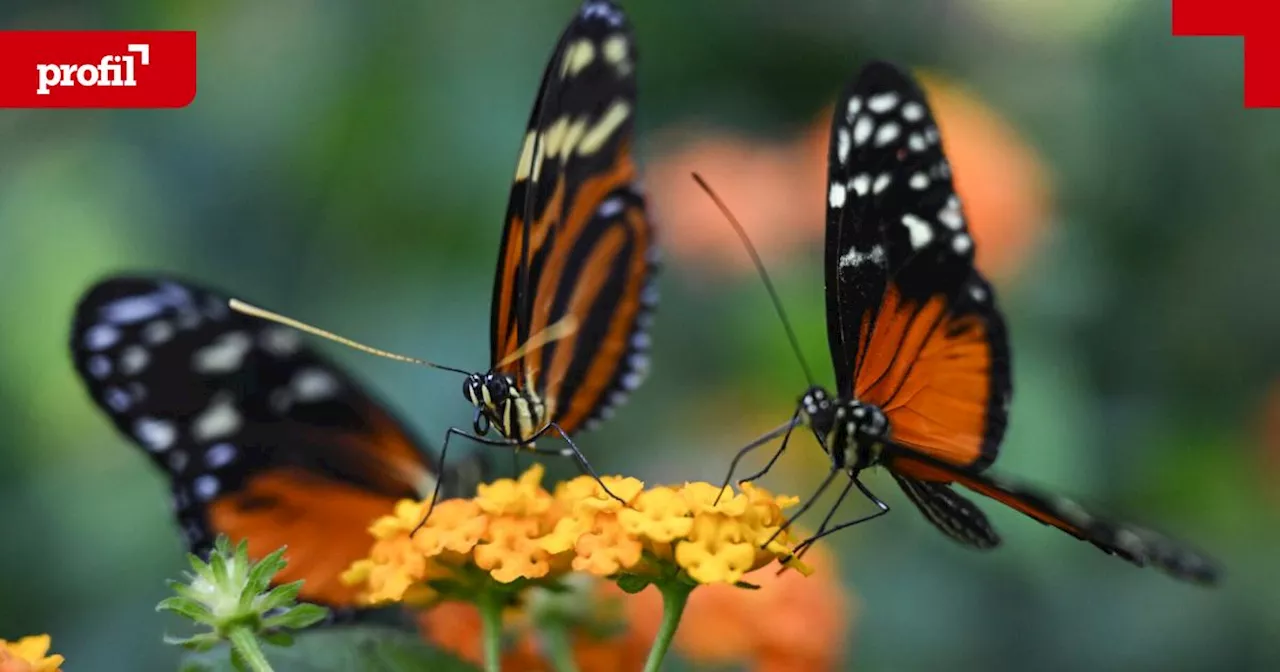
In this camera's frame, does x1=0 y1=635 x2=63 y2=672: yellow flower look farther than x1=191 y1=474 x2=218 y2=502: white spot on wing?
No

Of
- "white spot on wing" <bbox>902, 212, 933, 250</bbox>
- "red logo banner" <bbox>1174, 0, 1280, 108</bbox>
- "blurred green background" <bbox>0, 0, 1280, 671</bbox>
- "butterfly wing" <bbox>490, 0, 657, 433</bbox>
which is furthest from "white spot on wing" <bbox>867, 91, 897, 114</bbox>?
"red logo banner" <bbox>1174, 0, 1280, 108</bbox>

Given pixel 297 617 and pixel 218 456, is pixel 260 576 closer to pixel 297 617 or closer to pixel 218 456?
pixel 297 617

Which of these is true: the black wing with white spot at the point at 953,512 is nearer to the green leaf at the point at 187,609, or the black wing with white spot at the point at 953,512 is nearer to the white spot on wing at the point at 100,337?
the green leaf at the point at 187,609

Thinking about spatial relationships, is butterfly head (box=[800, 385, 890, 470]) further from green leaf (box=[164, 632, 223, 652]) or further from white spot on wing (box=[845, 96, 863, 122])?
green leaf (box=[164, 632, 223, 652])

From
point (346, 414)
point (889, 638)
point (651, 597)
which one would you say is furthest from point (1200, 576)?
point (889, 638)

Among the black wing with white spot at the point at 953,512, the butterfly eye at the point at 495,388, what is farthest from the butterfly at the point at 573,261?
the black wing with white spot at the point at 953,512

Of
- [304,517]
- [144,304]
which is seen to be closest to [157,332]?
[144,304]
